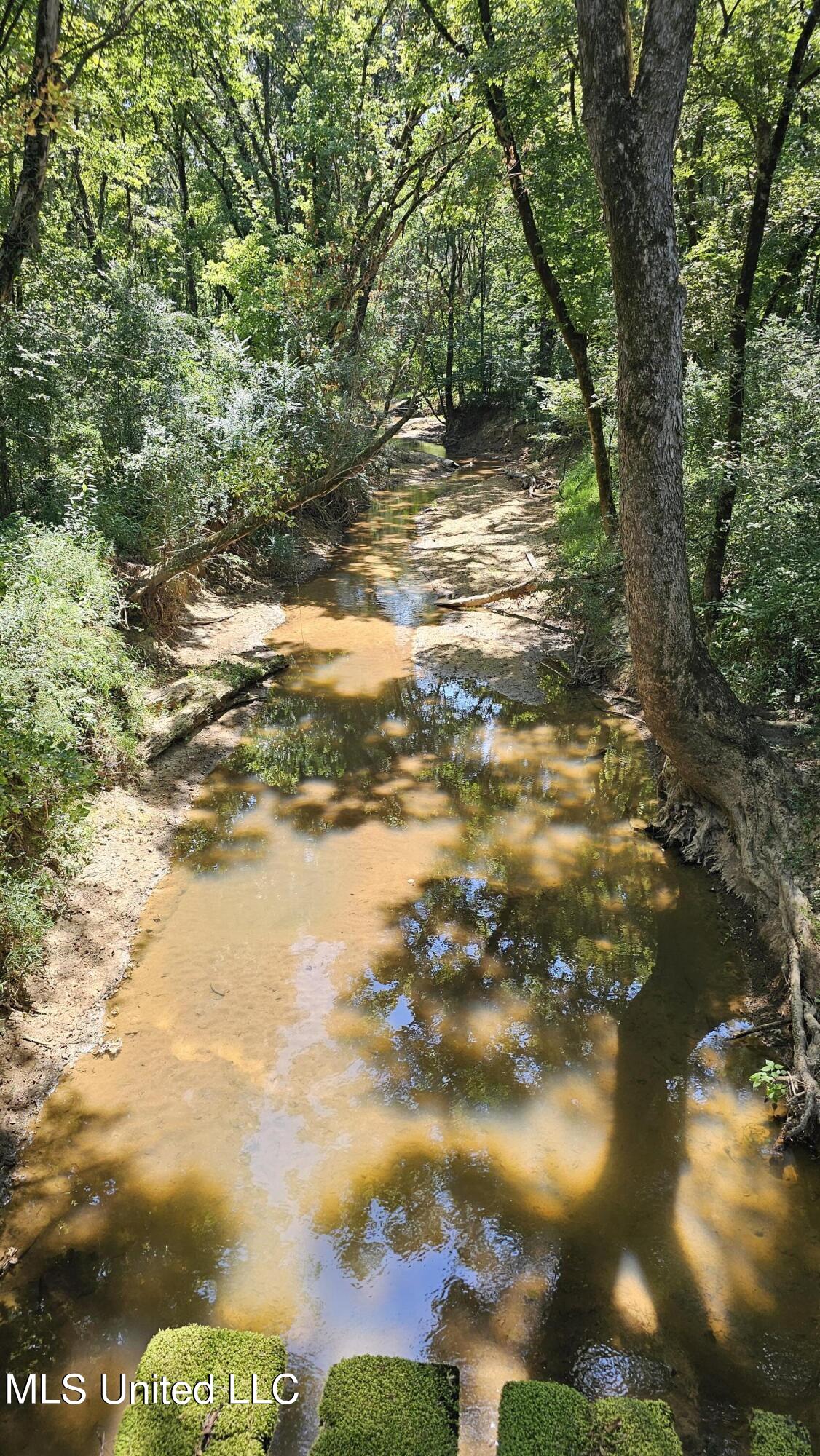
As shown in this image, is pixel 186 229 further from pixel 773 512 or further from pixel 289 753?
pixel 773 512

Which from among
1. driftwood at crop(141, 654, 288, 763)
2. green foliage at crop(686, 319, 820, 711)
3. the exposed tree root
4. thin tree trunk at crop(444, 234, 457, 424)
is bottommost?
the exposed tree root

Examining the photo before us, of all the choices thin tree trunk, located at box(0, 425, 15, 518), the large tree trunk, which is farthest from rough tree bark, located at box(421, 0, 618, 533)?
thin tree trunk, located at box(0, 425, 15, 518)

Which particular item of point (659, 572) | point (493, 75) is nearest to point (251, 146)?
point (493, 75)

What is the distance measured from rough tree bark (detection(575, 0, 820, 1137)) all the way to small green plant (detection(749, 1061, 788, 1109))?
0.12m

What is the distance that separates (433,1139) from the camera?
14.1 ft

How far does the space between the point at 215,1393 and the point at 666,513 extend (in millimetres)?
5652

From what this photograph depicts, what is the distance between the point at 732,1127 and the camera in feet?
14.4

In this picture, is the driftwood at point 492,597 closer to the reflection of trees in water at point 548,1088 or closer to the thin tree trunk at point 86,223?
the reflection of trees in water at point 548,1088

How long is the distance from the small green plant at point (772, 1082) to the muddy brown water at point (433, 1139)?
0.44 ft

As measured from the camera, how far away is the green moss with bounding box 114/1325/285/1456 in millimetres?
2758

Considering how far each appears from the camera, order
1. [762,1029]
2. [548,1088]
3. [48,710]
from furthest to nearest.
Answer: [48,710] < [762,1029] < [548,1088]

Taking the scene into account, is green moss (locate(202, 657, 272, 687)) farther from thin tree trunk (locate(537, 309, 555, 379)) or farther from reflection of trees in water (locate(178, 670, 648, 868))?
thin tree trunk (locate(537, 309, 555, 379))

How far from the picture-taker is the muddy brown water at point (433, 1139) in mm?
3357

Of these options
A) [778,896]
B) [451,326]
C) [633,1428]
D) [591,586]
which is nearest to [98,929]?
[633,1428]
